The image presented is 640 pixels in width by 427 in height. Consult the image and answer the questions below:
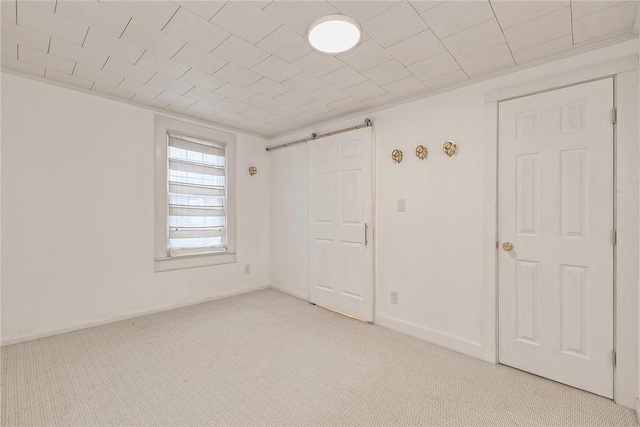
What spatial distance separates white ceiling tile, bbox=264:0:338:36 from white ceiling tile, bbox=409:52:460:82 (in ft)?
3.03

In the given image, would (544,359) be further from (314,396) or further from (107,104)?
(107,104)

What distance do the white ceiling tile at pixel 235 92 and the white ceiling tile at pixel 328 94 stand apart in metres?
0.62

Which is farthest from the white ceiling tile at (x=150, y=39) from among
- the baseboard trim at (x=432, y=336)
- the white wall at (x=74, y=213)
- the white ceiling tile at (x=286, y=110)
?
the baseboard trim at (x=432, y=336)

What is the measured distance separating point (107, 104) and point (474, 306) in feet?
13.4

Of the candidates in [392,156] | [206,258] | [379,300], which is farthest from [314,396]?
[206,258]

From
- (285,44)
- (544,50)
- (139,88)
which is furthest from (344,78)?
(139,88)

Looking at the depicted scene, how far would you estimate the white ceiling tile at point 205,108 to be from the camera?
10.6 ft

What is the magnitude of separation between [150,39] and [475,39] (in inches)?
85.9

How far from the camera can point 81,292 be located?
9.63ft

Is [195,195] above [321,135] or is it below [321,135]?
below

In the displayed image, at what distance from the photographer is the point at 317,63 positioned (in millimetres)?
2285

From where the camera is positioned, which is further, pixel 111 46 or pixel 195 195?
pixel 195 195

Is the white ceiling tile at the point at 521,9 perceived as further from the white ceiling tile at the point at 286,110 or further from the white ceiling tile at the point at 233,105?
the white ceiling tile at the point at 233,105

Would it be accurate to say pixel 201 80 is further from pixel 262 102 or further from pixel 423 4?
pixel 423 4
